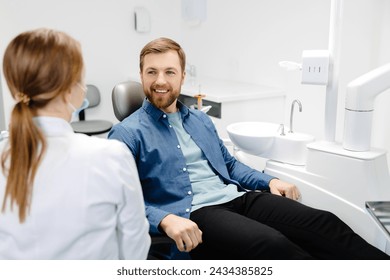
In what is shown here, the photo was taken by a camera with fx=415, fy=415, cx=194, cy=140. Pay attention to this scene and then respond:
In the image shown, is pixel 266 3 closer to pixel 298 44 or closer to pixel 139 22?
pixel 298 44

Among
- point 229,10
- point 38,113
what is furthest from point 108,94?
point 38,113

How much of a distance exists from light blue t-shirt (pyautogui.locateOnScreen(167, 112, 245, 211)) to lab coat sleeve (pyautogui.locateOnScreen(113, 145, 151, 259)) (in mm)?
583

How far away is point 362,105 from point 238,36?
1.74 meters

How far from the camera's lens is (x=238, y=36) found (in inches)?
125

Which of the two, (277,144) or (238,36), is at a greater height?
(238,36)

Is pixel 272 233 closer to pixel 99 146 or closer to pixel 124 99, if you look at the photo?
pixel 99 146

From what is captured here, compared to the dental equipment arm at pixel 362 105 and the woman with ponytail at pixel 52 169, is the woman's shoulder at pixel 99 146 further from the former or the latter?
the dental equipment arm at pixel 362 105

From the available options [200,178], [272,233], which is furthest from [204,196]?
[272,233]

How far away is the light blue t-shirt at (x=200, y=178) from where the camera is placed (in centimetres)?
157

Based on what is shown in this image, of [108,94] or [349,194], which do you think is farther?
[108,94]
